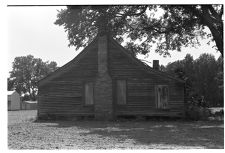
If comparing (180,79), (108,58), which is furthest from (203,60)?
(108,58)

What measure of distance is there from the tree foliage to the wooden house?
1.08 metres

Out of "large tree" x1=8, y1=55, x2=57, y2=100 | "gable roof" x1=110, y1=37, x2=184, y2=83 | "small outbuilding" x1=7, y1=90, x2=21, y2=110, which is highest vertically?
"gable roof" x1=110, y1=37, x2=184, y2=83

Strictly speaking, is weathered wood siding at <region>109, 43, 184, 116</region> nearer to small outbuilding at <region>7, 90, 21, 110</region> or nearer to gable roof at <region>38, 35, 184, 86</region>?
gable roof at <region>38, 35, 184, 86</region>

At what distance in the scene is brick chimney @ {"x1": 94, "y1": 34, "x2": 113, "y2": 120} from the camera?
23828 millimetres

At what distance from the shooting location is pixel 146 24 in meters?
23.5

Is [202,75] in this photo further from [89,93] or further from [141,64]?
[89,93]

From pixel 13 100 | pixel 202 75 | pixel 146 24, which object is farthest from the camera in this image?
pixel 202 75

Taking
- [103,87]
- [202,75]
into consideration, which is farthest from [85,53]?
[202,75]

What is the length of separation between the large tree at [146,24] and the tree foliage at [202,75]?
1228 mm

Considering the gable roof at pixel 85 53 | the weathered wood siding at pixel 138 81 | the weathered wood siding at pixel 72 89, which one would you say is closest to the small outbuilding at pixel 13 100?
the gable roof at pixel 85 53

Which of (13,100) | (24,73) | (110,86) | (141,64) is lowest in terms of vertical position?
(13,100)

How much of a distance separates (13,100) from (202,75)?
54.1 feet

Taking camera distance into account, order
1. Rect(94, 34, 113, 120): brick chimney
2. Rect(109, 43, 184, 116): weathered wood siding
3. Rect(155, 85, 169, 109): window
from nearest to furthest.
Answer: Rect(94, 34, 113, 120): brick chimney
Rect(109, 43, 184, 116): weathered wood siding
Rect(155, 85, 169, 109): window

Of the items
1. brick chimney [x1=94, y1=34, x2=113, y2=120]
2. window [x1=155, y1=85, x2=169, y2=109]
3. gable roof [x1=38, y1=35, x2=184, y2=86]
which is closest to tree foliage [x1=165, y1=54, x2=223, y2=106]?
gable roof [x1=38, y1=35, x2=184, y2=86]
